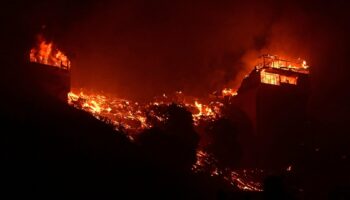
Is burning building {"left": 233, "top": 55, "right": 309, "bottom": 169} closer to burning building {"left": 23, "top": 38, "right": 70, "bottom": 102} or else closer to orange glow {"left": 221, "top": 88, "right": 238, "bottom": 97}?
orange glow {"left": 221, "top": 88, "right": 238, "bottom": 97}

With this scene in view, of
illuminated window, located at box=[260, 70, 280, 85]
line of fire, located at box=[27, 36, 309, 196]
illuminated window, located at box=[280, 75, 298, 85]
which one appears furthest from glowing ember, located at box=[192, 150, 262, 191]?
illuminated window, located at box=[280, 75, 298, 85]

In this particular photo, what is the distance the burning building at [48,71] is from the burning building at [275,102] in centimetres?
2337

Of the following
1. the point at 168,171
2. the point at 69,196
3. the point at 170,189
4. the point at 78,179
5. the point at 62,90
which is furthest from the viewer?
the point at 62,90

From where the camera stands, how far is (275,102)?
184 ft

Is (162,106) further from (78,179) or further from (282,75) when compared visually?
(78,179)

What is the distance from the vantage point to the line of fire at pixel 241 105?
142ft

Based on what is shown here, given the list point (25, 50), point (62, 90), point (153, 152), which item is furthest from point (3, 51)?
point (153, 152)

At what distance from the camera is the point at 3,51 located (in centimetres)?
3941

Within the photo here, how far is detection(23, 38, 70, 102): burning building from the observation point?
4153 centimetres

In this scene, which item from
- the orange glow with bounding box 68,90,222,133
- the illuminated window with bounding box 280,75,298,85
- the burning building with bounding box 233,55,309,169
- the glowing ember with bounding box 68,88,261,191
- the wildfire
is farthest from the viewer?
the illuminated window with bounding box 280,75,298,85

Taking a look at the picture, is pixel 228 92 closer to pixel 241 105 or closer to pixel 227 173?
pixel 241 105

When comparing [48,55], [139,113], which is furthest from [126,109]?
[48,55]

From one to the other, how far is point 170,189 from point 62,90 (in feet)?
66.9

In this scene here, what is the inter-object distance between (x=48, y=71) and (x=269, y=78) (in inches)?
1104
